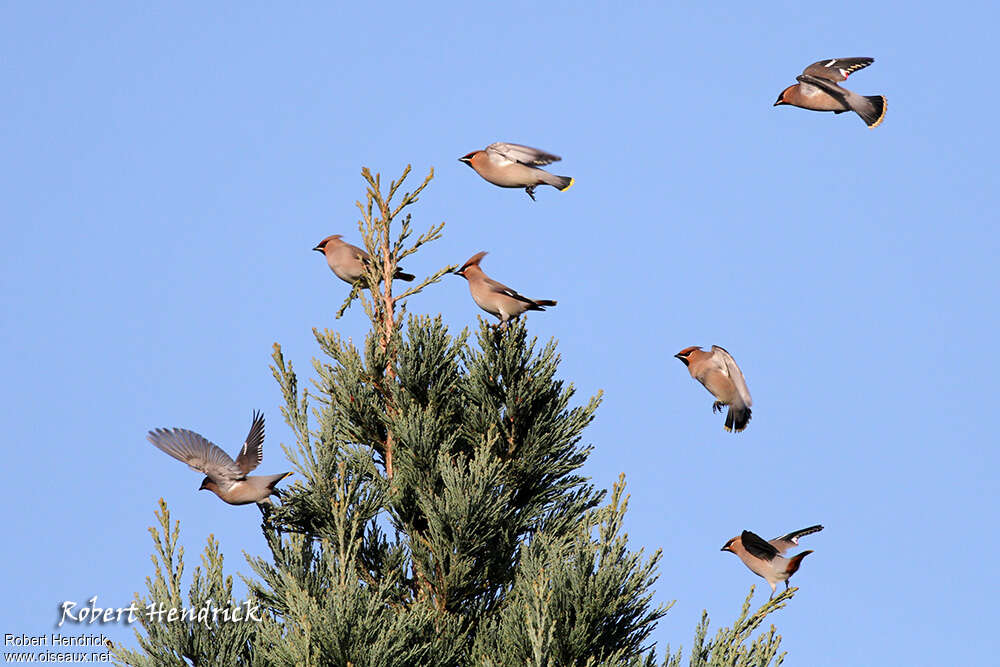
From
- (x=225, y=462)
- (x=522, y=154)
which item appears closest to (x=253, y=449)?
(x=225, y=462)

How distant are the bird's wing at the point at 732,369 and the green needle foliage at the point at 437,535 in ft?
9.42

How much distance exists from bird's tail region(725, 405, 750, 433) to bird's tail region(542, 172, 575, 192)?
7.26ft

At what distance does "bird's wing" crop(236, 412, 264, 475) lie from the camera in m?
7.96

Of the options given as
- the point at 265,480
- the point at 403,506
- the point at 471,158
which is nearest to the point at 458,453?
the point at 403,506

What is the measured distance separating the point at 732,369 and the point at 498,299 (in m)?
2.43

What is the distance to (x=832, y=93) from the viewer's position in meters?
11.3

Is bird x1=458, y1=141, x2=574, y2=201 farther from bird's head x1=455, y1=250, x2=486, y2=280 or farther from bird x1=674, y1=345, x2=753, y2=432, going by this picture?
bird x1=674, y1=345, x2=753, y2=432

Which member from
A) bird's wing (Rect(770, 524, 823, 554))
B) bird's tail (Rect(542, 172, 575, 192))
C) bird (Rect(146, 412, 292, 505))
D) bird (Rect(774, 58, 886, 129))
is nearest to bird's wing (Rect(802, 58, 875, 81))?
bird (Rect(774, 58, 886, 129))

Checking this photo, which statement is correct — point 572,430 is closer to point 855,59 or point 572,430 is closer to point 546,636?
point 546,636

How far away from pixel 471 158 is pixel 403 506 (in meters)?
3.80

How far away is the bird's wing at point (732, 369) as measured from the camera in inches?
400

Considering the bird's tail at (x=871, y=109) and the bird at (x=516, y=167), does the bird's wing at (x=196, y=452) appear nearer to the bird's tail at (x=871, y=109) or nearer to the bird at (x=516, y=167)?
the bird at (x=516, y=167)

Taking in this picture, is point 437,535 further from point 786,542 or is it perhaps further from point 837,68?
point 837,68

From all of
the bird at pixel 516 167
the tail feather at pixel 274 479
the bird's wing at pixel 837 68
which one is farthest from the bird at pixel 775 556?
the bird's wing at pixel 837 68
